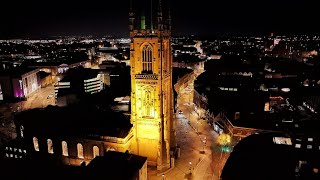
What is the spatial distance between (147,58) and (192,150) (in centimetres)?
1940

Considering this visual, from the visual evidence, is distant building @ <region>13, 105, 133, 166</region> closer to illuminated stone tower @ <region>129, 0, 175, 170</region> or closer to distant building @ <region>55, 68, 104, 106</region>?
illuminated stone tower @ <region>129, 0, 175, 170</region>

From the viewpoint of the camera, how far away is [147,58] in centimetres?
4397

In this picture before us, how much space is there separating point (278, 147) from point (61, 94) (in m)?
56.4

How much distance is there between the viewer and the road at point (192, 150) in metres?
Result: 43.8

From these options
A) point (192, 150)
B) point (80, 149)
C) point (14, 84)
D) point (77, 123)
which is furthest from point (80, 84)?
point (192, 150)

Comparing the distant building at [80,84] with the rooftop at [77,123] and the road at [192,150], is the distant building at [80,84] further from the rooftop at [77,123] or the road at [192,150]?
the road at [192,150]

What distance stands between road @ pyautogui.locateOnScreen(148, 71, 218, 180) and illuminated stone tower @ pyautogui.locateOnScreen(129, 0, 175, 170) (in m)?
2.38

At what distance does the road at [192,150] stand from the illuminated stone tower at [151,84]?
2.38 meters

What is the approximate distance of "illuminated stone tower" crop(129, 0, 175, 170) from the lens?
43.1 m

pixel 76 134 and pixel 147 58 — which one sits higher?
pixel 147 58

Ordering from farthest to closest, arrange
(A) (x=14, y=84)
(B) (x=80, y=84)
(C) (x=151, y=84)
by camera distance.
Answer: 1. (A) (x=14, y=84)
2. (B) (x=80, y=84)
3. (C) (x=151, y=84)

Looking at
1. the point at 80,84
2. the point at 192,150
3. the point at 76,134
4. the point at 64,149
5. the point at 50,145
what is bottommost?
the point at 192,150

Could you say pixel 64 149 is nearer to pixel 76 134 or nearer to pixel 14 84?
pixel 76 134

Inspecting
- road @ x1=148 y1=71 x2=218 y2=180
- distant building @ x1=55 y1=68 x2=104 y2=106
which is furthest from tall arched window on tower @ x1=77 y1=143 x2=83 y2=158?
distant building @ x1=55 y1=68 x2=104 y2=106
